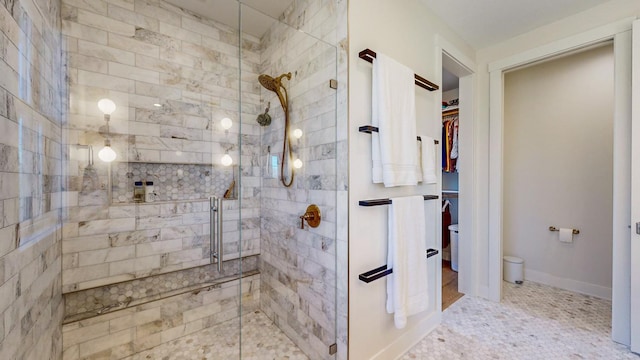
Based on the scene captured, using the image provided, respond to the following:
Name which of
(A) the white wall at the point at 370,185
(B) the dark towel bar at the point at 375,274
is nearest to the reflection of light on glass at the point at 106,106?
(A) the white wall at the point at 370,185

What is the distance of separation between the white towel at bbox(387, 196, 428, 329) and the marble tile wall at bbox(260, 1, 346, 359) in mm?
356

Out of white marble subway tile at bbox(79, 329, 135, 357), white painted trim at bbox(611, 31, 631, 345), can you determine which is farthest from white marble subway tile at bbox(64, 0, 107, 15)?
white painted trim at bbox(611, 31, 631, 345)

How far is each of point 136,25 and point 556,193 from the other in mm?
4148

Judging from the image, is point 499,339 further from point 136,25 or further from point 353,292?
point 136,25

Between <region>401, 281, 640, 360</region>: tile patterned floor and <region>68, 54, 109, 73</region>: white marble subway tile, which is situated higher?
<region>68, 54, 109, 73</region>: white marble subway tile

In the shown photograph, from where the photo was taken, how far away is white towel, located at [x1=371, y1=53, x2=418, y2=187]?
1.49m

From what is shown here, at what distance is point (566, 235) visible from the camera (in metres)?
2.71

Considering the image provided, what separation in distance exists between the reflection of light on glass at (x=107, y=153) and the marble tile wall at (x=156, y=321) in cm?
103

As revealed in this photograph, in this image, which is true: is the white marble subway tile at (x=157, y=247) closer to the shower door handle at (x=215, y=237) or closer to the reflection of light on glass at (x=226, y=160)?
the shower door handle at (x=215, y=237)

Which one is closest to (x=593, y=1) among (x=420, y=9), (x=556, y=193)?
(x=420, y=9)

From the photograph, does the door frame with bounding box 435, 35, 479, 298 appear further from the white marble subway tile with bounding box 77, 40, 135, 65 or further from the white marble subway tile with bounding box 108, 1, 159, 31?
the white marble subway tile with bounding box 77, 40, 135, 65

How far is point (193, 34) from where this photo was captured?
2.03m

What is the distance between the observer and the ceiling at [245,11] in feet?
5.92

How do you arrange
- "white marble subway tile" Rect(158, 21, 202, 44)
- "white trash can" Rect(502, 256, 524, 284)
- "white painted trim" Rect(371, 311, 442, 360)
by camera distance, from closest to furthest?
"white painted trim" Rect(371, 311, 442, 360)
"white marble subway tile" Rect(158, 21, 202, 44)
"white trash can" Rect(502, 256, 524, 284)
